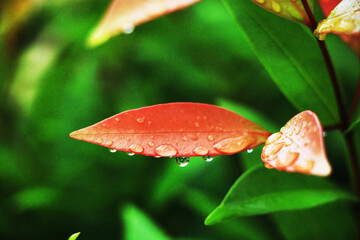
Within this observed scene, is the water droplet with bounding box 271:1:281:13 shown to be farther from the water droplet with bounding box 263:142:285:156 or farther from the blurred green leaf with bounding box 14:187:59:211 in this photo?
the blurred green leaf with bounding box 14:187:59:211

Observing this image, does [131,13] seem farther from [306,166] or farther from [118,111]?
[118,111]

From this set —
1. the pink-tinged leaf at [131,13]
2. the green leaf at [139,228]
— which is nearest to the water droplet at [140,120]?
the pink-tinged leaf at [131,13]

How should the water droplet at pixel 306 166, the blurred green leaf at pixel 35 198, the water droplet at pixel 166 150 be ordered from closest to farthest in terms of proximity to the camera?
1. the water droplet at pixel 306 166
2. the water droplet at pixel 166 150
3. the blurred green leaf at pixel 35 198

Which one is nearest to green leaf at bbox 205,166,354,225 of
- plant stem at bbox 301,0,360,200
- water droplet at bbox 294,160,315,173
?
plant stem at bbox 301,0,360,200

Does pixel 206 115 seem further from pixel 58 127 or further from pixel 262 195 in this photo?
pixel 58 127

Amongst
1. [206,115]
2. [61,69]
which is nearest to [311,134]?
[206,115]

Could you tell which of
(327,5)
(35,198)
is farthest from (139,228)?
(327,5)

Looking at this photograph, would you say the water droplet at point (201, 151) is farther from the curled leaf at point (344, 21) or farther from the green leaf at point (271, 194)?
the curled leaf at point (344, 21)
